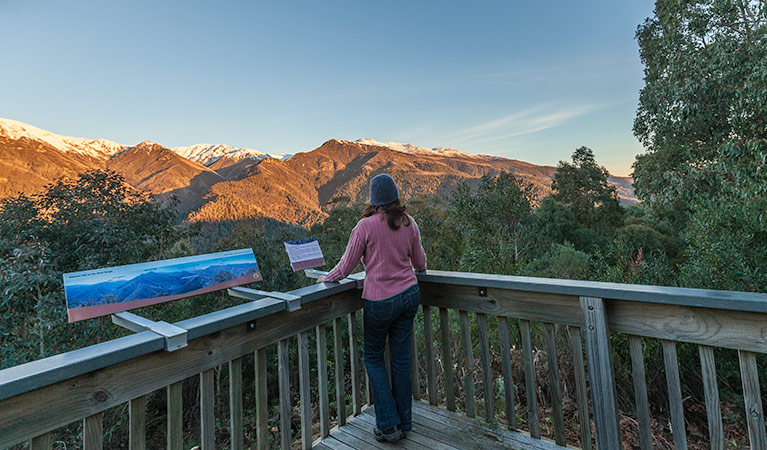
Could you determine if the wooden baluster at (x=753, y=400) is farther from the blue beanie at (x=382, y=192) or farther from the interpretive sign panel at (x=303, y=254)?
the interpretive sign panel at (x=303, y=254)

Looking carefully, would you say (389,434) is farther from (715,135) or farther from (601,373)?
(715,135)

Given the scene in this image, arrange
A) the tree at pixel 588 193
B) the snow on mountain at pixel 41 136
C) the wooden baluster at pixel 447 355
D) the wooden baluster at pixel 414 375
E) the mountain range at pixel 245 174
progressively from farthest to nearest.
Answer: the tree at pixel 588 193
the snow on mountain at pixel 41 136
the mountain range at pixel 245 174
the wooden baluster at pixel 414 375
the wooden baluster at pixel 447 355

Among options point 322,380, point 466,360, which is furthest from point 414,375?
point 322,380

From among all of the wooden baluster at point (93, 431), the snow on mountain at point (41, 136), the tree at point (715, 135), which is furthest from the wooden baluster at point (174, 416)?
the snow on mountain at point (41, 136)

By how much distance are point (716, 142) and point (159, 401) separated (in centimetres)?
1526

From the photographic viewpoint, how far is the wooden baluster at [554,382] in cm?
164

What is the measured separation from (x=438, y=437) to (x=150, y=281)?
5.12 ft

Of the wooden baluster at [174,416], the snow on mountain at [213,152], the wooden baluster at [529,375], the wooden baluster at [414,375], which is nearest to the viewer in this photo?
the wooden baluster at [174,416]

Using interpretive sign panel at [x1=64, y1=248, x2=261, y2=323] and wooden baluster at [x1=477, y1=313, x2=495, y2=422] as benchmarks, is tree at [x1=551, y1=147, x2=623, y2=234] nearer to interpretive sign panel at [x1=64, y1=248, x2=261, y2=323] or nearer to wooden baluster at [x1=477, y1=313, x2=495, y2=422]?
wooden baluster at [x1=477, y1=313, x2=495, y2=422]

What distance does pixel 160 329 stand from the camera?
1.12 meters

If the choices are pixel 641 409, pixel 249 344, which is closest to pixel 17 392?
pixel 249 344

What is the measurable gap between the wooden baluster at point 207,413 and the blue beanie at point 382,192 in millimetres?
1039

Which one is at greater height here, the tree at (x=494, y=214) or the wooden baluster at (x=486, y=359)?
the tree at (x=494, y=214)

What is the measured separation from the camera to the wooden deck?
1735 millimetres
